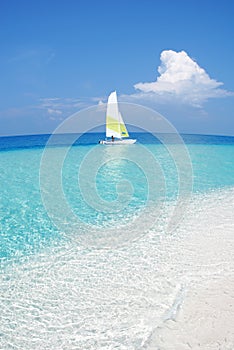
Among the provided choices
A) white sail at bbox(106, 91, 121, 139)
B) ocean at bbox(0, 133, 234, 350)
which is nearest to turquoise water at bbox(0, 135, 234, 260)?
ocean at bbox(0, 133, 234, 350)

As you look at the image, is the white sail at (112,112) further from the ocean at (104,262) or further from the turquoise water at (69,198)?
the ocean at (104,262)

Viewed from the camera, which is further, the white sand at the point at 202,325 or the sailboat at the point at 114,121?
the sailboat at the point at 114,121

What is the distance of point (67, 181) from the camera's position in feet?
51.2

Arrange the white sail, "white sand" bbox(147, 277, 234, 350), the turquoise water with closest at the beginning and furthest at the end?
1. "white sand" bbox(147, 277, 234, 350)
2. the turquoise water
3. the white sail

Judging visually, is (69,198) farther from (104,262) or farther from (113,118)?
(113,118)

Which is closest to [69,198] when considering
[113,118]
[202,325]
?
[202,325]

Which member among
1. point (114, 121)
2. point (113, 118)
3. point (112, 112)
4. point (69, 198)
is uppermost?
point (112, 112)

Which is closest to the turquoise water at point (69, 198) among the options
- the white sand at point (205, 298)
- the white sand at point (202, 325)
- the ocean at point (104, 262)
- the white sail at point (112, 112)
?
the ocean at point (104, 262)

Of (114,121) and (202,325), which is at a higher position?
→ (114,121)

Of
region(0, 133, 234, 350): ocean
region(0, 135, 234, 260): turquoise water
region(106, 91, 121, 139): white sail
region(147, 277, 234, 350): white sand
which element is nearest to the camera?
region(147, 277, 234, 350): white sand

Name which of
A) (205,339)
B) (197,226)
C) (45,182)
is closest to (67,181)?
(45,182)

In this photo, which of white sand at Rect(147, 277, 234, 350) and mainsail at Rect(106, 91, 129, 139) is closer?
white sand at Rect(147, 277, 234, 350)

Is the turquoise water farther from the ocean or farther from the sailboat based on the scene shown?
the sailboat

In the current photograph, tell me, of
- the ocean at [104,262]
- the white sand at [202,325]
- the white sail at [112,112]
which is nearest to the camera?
the white sand at [202,325]
